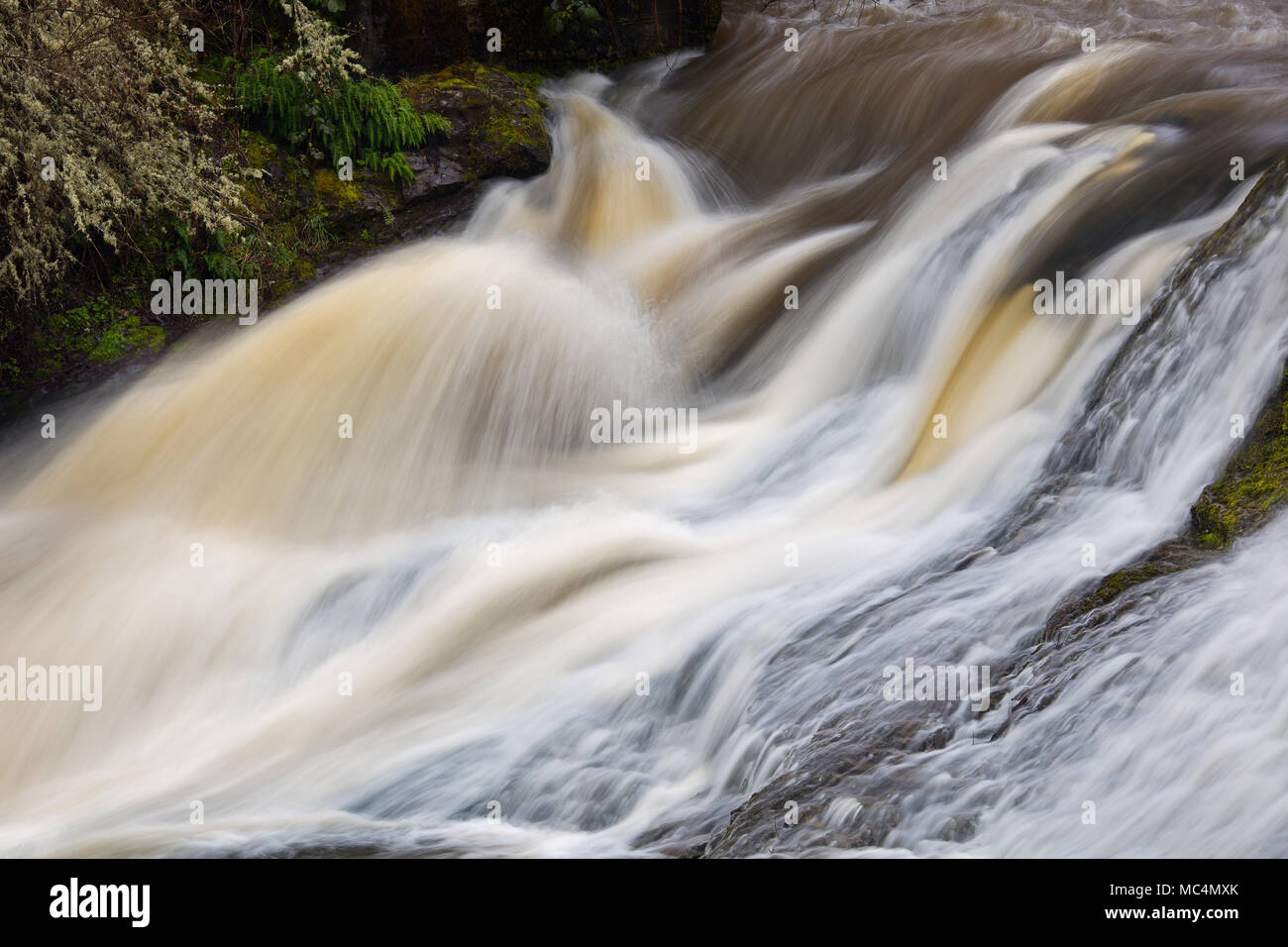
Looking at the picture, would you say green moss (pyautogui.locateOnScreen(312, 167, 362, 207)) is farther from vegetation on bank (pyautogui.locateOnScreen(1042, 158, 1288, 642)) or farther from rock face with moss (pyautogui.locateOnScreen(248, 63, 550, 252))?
vegetation on bank (pyautogui.locateOnScreen(1042, 158, 1288, 642))

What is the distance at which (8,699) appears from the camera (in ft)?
16.6

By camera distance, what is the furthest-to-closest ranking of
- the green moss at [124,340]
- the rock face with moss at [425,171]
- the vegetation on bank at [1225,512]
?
the rock face with moss at [425,171], the green moss at [124,340], the vegetation on bank at [1225,512]

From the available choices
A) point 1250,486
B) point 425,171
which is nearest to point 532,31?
point 425,171

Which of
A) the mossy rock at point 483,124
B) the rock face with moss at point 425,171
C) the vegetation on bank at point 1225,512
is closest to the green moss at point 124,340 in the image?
the rock face with moss at point 425,171

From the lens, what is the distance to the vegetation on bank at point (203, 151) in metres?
6.48

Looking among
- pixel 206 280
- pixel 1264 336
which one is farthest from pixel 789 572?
pixel 206 280

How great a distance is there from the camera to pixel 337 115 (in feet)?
25.4

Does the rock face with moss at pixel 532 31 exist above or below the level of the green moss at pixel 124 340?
above

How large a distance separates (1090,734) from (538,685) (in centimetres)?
205

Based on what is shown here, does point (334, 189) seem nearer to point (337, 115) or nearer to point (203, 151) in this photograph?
point (337, 115)

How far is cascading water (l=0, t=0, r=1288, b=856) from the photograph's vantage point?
377 centimetres

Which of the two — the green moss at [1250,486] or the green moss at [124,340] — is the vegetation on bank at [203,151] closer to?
the green moss at [124,340]

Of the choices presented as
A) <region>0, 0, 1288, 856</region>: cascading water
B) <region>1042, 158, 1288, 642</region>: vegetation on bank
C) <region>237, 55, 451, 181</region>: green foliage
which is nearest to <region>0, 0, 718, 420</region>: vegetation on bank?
<region>237, 55, 451, 181</region>: green foliage

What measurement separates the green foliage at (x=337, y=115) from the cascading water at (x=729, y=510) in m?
0.67
